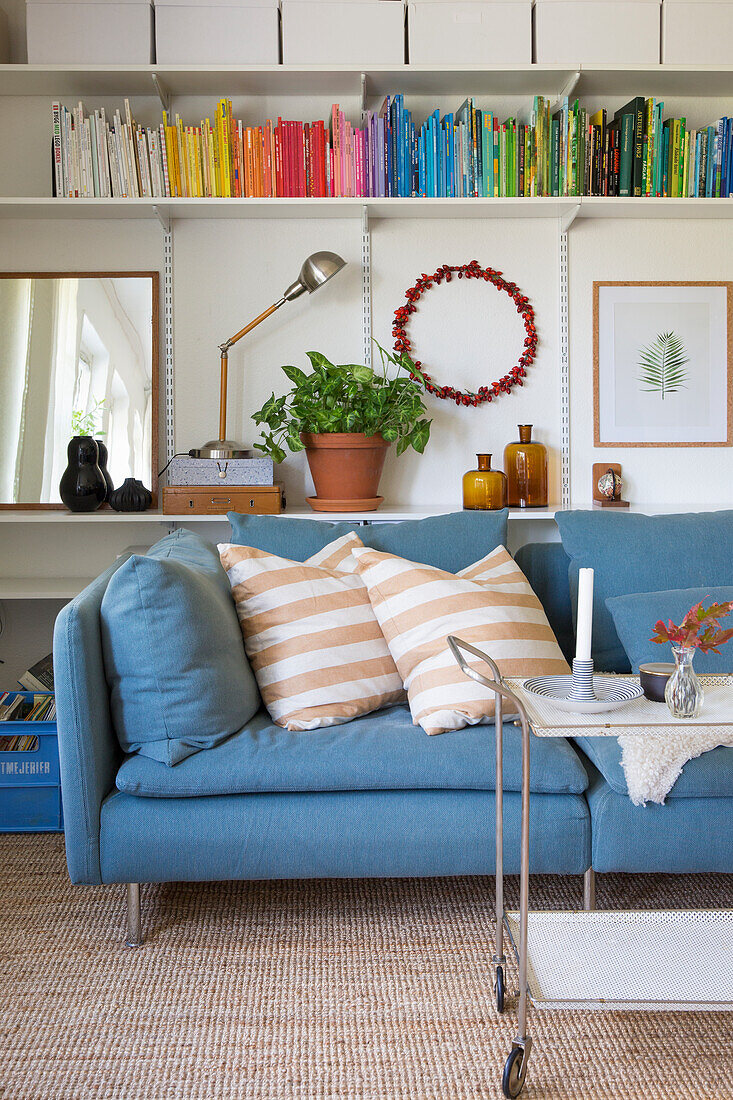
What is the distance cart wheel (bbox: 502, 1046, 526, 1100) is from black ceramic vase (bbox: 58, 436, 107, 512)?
217 centimetres

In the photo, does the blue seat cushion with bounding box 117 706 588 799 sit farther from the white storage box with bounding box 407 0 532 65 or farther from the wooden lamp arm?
the white storage box with bounding box 407 0 532 65

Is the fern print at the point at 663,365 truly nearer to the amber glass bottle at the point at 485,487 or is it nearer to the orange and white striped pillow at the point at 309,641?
the amber glass bottle at the point at 485,487

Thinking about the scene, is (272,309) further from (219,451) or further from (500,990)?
(500,990)

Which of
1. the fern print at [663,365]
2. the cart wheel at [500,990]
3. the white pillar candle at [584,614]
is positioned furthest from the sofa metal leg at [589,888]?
the fern print at [663,365]

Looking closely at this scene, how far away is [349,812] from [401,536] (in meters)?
0.85

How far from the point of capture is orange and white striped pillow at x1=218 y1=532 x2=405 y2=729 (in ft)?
7.15

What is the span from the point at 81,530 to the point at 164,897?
5.07 feet

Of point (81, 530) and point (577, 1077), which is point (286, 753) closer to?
point (577, 1077)

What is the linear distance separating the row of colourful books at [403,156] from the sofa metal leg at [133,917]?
2.12 meters

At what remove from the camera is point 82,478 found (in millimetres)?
3100

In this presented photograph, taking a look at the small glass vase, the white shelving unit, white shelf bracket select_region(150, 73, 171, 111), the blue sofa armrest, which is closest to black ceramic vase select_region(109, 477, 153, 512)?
the white shelving unit

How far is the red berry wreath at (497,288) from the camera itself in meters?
3.29

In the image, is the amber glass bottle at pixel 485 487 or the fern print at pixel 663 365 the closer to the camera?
the amber glass bottle at pixel 485 487

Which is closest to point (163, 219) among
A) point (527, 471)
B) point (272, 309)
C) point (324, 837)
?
point (272, 309)
